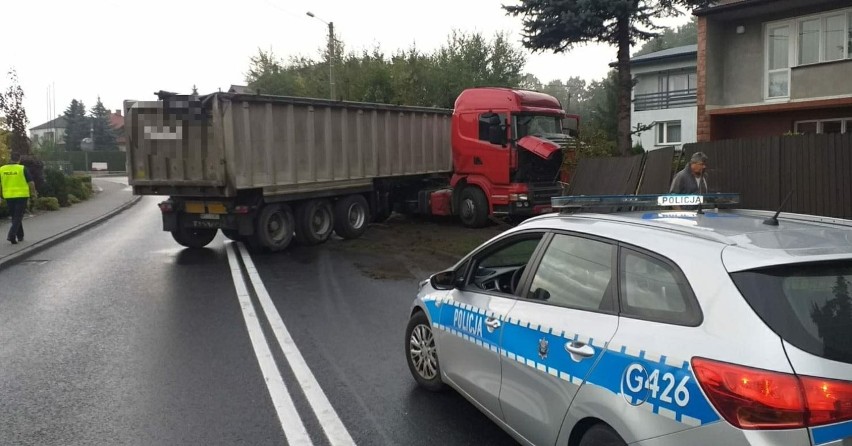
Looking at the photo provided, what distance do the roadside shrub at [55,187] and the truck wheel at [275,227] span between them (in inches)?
533

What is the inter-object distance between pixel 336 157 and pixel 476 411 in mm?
10305

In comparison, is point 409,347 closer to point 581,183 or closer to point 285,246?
point 285,246

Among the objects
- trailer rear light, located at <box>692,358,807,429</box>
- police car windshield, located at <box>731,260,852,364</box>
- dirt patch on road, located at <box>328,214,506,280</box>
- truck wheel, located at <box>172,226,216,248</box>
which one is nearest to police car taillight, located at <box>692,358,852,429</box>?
trailer rear light, located at <box>692,358,807,429</box>

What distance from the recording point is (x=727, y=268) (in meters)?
2.75

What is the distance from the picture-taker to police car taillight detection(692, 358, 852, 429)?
2.41m

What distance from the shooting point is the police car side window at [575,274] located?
3.37 m

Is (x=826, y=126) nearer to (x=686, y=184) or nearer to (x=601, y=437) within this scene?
(x=686, y=184)

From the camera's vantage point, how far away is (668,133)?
39.0 m

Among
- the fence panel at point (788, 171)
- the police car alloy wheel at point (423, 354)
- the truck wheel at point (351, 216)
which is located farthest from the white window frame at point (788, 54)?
the police car alloy wheel at point (423, 354)

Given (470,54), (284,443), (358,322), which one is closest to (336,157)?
(358,322)

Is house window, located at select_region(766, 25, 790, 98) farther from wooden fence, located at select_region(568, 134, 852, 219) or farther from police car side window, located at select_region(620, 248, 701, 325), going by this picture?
police car side window, located at select_region(620, 248, 701, 325)

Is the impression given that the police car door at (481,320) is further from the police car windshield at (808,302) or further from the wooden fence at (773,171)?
the wooden fence at (773,171)

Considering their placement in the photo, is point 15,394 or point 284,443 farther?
point 15,394

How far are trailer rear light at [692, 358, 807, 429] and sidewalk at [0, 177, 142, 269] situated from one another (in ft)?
39.9
